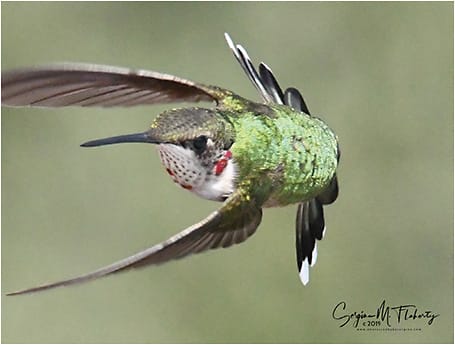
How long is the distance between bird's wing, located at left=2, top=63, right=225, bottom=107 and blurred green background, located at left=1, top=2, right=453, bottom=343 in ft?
1.94

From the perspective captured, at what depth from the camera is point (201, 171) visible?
0.47m

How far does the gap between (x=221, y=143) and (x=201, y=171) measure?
3cm

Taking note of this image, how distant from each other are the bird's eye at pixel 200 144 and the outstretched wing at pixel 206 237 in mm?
37

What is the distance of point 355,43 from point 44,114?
0.52 m

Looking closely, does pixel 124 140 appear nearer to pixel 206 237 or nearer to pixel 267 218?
pixel 206 237

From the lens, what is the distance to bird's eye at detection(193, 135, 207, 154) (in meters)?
0.46

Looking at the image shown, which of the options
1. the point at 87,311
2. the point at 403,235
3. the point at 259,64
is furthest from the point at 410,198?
the point at 259,64

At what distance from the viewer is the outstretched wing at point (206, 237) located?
0.40m

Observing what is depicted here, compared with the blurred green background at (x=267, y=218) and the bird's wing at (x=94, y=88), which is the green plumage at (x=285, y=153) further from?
the blurred green background at (x=267, y=218)

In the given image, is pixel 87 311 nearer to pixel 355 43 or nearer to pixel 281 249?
pixel 281 249
